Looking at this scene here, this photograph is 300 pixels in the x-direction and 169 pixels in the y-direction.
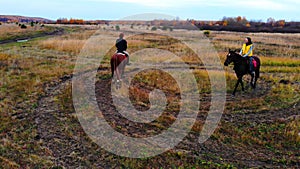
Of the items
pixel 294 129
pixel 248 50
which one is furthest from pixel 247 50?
pixel 294 129

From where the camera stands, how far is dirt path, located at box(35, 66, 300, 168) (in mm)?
6793

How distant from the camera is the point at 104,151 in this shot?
721cm

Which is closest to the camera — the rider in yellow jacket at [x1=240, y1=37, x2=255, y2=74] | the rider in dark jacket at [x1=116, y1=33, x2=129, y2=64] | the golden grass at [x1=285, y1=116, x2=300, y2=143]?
the golden grass at [x1=285, y1=116, x2=300, y2=143]

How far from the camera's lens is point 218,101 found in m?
11.2

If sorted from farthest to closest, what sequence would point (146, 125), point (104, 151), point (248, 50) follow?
point (248, 50)
point (146, 125)
point (104, 151)

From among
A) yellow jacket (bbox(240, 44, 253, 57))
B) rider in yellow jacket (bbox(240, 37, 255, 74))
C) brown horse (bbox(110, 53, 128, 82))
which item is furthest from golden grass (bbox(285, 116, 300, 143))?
brown horse (bbox(110, 53, 128, 82))

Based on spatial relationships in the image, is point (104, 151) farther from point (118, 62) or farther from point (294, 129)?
point (294, 129)

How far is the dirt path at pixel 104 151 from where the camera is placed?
679 centimetres

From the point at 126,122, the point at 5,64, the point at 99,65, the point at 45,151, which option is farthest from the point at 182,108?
the point at 5,64

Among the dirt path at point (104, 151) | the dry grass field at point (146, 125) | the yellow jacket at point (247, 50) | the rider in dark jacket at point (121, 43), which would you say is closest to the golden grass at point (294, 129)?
the dry grass field at point (146, 125)

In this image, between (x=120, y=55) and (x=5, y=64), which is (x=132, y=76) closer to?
(x=120, y=55)

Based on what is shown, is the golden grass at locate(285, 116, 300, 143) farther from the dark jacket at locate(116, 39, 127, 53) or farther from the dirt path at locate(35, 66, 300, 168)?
the dark jacket at locate(116, 39, 127, 53)

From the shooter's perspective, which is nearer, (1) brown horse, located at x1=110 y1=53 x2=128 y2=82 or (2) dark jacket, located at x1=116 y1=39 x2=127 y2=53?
(1) brown horse, located at x1=110 y1=53 x2=128 y2=82

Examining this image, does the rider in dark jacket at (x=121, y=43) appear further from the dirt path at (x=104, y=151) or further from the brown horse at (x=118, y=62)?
the dirt path at (x=104, y=151)
